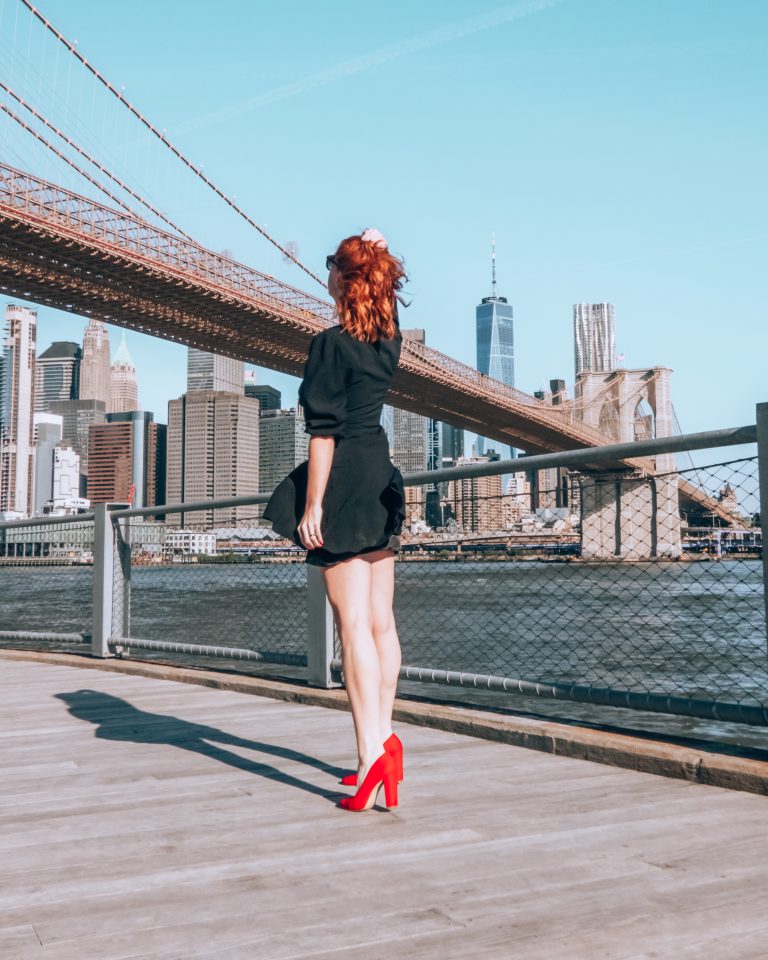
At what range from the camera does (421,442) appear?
8750cm

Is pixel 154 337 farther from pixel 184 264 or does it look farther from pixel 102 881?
pixel 102 881

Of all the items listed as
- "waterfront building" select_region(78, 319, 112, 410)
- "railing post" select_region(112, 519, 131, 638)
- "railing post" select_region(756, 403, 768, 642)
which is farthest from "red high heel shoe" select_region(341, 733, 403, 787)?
"waterfront building" select_region(78, 319, 112, 410)

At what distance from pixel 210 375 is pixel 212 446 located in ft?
107

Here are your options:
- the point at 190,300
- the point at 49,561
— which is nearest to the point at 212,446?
the point at 190,300

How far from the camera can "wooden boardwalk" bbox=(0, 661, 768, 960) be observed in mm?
1202

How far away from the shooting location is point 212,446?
8731 cm

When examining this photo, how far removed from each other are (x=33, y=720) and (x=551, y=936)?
2.22 m

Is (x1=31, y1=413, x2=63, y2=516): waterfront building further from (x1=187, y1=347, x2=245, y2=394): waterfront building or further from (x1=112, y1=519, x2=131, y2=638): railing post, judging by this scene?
(x1=112, y1=519, x2=131, y2=638): railing post

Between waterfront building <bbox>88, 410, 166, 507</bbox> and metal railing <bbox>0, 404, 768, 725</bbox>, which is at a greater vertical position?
waterfront building <bbox>88, 410, 166, 507</bbox>

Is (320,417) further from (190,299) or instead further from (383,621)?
(190,299)

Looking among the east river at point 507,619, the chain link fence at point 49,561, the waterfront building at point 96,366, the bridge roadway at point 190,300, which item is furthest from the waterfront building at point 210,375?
the chain link fence at point 49,561

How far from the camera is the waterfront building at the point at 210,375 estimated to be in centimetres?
11456

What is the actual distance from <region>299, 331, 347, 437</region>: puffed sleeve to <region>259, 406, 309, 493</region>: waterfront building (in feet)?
224

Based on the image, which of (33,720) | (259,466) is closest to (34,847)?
(33,720)
